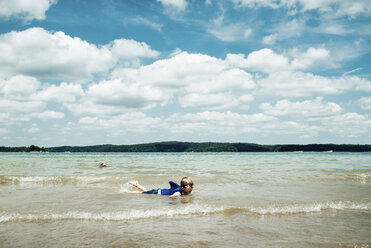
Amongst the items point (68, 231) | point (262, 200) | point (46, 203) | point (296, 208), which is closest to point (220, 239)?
point (68, 231)

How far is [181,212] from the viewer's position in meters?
7.29

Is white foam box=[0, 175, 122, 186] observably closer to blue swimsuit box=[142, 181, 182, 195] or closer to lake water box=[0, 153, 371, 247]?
lake water box=[0, 153, 371, 247]

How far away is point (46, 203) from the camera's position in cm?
860

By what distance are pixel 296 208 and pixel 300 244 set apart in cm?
317

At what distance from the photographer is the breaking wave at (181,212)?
6657 millimetres

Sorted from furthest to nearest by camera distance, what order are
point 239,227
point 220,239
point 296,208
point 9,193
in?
point 9,193
point 296,208
point 239,227
point 220,239

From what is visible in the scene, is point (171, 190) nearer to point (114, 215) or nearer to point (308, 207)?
point (114, 215)

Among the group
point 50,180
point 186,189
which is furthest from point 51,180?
point 186,189

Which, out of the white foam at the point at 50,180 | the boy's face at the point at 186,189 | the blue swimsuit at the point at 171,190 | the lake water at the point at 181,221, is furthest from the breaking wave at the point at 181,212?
the white foam at the point at 50,180

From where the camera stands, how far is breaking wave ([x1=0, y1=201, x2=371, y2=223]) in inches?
262

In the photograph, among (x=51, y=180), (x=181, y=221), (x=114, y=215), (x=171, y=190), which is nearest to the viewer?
(x=181, y=221)

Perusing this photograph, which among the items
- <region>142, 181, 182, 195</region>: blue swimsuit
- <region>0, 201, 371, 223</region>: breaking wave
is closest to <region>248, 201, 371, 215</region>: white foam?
<region>0, 201, 371, 223</region>: breaking wave

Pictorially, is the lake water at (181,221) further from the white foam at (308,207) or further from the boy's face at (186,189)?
the boy's face at (186,189)

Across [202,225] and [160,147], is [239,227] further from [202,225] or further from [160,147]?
[160,147]
